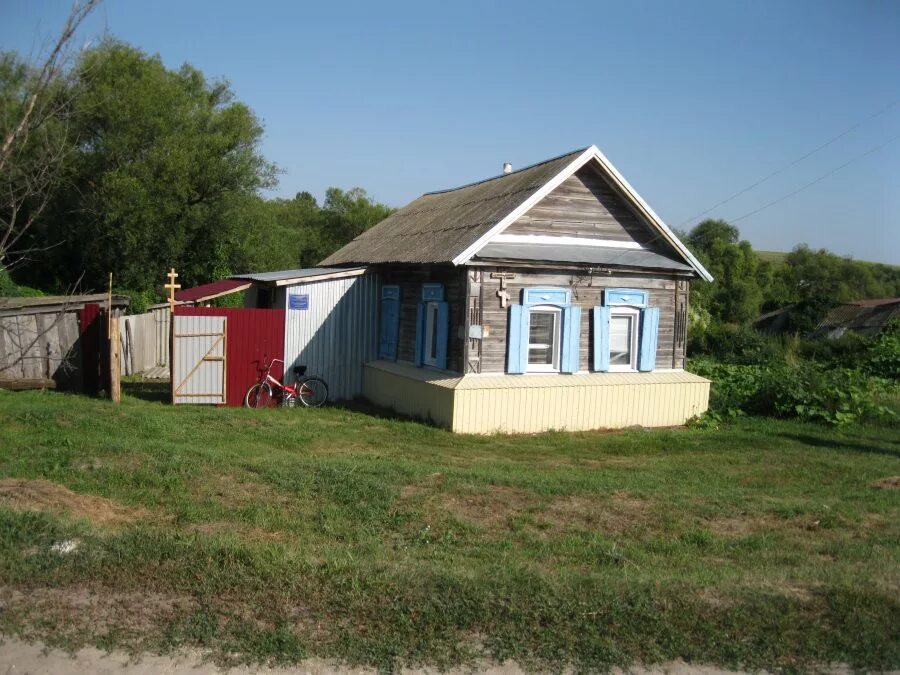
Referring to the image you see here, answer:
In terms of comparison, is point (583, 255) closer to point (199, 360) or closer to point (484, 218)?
point (484, 218)

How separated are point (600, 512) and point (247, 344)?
9738 millimetres

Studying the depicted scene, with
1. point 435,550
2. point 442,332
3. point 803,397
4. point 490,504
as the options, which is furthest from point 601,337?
point 435,550

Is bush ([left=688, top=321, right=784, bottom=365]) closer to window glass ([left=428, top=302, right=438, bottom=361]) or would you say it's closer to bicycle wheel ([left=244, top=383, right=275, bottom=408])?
window glass ([left=428, top=302, right=438, bottom=361])

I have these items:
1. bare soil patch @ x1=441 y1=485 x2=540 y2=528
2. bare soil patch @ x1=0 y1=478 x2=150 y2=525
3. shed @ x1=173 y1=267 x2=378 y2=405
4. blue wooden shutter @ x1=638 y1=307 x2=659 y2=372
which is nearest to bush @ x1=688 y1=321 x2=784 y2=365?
blue wooden shutter @ x1=638 y1=307 x2=659 y2=372

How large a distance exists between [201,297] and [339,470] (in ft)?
35.1

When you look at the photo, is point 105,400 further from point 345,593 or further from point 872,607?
point 872,607

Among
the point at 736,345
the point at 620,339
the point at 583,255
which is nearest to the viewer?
the point at 583,255

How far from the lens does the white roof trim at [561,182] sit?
48.0 feet

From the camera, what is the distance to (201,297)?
63.1ft

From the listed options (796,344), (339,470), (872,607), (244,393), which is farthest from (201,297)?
(796,344)

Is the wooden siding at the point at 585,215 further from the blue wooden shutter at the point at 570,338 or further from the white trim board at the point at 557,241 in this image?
the blue wooden shutter at the point at 570,338

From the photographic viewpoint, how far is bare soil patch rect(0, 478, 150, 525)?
7496mm

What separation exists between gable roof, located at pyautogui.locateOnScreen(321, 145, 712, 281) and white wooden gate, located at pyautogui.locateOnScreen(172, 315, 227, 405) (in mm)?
3818

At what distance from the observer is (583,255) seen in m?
15.7
